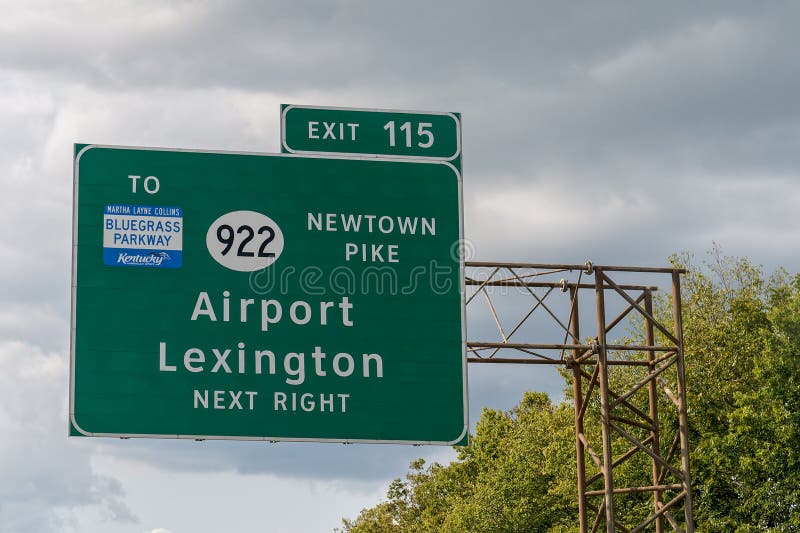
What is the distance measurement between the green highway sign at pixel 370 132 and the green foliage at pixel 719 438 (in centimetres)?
1932

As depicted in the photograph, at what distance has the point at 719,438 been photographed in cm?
3500

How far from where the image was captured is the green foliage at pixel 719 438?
34.0 metres

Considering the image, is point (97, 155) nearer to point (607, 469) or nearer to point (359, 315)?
point (359, 315)

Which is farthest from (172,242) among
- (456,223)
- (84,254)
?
(456,223)

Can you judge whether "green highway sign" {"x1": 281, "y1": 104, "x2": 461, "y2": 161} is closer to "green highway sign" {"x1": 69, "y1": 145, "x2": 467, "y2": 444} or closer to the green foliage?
"green highway sign" {"x1": 69, "y1": 145, "x2": 467, "y2": 444}

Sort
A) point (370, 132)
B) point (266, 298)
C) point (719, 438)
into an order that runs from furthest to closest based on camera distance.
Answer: point (719, 438)
point (370, 132)
point (266, 298)

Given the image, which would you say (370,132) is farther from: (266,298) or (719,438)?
(719,438)

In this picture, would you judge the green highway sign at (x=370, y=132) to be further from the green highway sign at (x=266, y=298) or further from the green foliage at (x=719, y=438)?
the green foliage at (x=719, y=438)

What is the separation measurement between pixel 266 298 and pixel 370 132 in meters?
2.77

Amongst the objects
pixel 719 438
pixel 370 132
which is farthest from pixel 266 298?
pixel 719 438

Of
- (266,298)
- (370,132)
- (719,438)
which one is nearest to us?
(266,298)

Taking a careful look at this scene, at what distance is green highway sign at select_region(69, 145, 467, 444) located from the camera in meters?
15.9

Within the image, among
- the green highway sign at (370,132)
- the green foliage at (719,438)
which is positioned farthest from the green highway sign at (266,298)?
the green foliage at (719,438)

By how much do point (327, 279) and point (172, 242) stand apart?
2038mm
